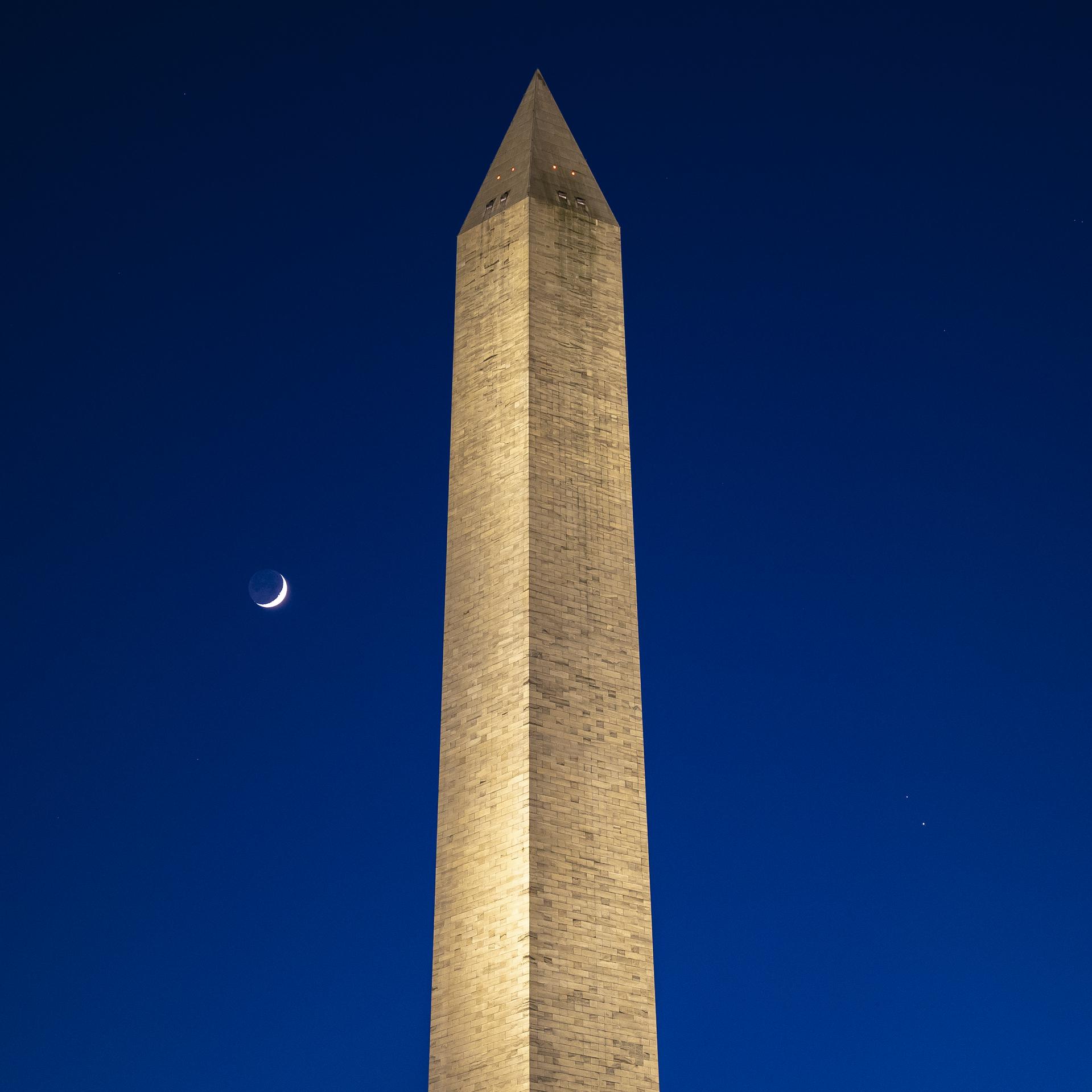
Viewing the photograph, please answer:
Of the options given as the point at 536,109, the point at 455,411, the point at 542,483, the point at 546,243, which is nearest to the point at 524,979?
the point at 542,483

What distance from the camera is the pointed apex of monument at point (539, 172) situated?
23.7m

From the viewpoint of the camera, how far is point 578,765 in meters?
19.8

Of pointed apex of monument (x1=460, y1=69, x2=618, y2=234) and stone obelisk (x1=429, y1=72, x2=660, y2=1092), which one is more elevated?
pointed apex of monument (x1=460, y1=69, x2=618, y2=234)

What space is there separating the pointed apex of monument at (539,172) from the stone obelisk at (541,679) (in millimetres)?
54

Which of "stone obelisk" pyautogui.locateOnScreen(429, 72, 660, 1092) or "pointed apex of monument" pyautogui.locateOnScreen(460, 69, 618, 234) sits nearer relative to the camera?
"stone obelisk" pyautogui.locateOnScreen(429, 72, 660, 1092)

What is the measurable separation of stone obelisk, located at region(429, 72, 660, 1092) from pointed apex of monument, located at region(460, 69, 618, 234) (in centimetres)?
5

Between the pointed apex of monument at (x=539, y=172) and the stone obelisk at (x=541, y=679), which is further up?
the pointed apex of monument at (x=539, y=172)

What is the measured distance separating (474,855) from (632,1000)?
2406 millimetres

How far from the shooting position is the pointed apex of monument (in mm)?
23719

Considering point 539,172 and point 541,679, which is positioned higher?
point 539,172

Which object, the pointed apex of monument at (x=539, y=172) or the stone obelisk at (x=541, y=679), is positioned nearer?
the stone obelisk at (x=541, y=679)

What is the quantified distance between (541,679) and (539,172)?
7.83 metres

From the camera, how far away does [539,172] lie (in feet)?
78.3

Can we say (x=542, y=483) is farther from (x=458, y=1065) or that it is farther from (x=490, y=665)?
(x=458, y=1065)
